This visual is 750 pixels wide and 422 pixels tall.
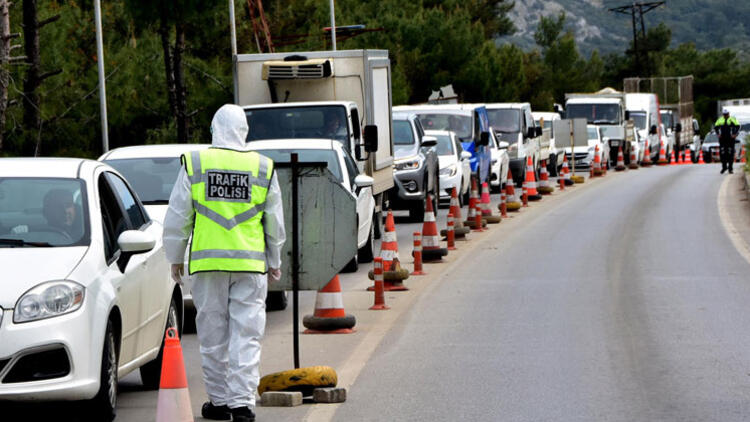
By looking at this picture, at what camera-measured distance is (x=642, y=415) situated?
314 inches

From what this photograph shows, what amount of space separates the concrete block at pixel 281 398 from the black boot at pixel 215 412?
62 centimetres

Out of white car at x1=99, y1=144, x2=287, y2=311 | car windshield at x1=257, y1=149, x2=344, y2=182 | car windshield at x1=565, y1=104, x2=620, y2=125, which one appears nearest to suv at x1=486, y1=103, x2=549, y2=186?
car windshield at x1=565, y1=104, x2=620, y2=125

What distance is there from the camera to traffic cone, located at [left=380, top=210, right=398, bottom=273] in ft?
46.1

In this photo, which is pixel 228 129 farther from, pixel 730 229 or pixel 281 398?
pixel 730 229

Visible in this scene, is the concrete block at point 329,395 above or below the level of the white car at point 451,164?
below

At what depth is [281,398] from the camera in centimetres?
845

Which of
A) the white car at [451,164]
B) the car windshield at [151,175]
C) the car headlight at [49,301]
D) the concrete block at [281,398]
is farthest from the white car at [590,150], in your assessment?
the car headlight at [49,301]

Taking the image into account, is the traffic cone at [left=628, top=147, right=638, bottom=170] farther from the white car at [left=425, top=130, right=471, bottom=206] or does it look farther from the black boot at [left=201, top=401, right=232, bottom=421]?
the black boot at [left=201, top=401, right=232, bottom=421]

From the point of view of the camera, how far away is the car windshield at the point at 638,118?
179 ft

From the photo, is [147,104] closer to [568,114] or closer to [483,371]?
[568,114]

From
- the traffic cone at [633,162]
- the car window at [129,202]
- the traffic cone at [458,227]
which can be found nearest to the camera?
the car window at [129,202]

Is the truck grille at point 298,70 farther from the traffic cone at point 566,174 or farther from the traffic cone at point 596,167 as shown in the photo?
the traffic cone at point 596,167

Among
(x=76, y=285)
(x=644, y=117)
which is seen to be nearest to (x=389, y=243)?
(x=76, y=285)

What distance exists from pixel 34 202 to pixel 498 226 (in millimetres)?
15917
